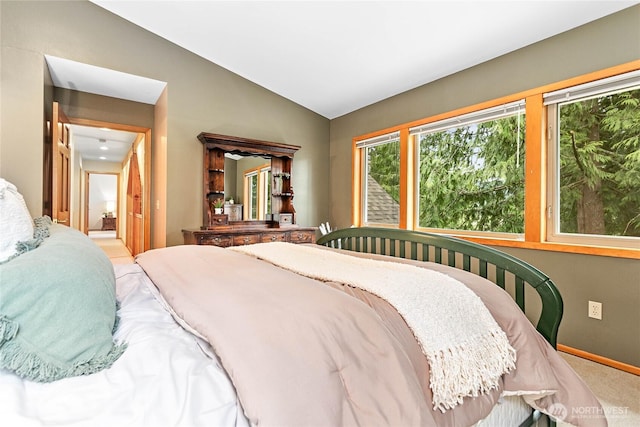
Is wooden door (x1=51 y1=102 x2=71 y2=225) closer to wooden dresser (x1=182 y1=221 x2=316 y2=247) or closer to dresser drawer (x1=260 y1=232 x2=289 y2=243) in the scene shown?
wooden dresser (x1=182 y1=221 x2=316 y2=247)

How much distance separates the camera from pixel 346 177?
465cm

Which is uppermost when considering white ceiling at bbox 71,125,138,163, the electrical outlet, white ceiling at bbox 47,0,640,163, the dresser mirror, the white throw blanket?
white ceiling at bbox 47,0,640,163

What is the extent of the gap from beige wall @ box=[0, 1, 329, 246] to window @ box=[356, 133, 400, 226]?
2.40ft

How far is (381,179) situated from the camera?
13.9 ft

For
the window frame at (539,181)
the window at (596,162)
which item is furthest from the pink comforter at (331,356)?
the window at (596,162)

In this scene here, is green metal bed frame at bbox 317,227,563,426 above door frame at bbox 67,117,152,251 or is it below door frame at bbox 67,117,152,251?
below

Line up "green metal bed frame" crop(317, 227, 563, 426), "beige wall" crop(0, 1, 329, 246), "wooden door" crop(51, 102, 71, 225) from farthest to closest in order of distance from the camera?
"wooden door" crop(51, 102, 71, 225) → "beige wall" crop(0, 1, 329, 246) → "green metal bed frame" crop(317, 227, 563, 426)

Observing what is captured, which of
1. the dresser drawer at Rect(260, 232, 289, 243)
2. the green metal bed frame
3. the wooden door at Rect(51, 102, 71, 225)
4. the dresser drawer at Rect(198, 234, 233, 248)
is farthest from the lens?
the dresser drawer at Rect(260, 232, 289, 243)

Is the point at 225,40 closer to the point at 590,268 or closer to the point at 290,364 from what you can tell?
the point at 290,364

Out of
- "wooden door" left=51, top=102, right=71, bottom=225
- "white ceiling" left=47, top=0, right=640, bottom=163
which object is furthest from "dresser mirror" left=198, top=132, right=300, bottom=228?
"wooden door" left=51, top=102, right=71, bottom=225

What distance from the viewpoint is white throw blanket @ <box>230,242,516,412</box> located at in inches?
39.7

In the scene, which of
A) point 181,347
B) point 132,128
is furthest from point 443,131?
point 132,128

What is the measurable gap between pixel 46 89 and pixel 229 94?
70.9 inches

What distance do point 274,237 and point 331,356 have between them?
10.6ft
